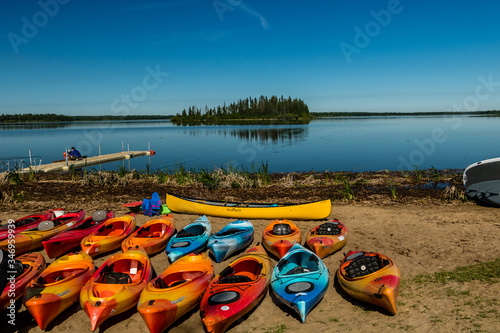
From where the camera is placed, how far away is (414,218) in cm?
1202

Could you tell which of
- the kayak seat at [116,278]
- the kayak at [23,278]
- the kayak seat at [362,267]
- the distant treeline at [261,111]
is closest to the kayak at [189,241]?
the kayak seat at [116,278]

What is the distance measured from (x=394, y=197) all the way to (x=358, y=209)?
3050 mm

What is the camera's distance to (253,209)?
12414 mm

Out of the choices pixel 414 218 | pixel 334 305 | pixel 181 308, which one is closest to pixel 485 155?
pixel 414 218

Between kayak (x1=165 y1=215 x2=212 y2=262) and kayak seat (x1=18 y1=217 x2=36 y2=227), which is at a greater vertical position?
kayak seat (x1=18 y1=217 x2=36 y2=227)

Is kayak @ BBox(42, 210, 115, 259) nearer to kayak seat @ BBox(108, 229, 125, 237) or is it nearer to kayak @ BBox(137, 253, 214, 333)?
kayak seat @ BBox(108, 229, 125, 237)

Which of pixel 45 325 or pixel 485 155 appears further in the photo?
pixel 485 155

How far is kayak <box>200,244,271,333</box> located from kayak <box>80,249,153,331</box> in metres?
1.63

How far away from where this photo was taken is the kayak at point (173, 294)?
5.82 meters

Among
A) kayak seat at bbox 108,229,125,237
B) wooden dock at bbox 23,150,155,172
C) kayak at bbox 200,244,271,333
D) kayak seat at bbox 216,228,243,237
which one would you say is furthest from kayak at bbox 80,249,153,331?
wooden dock at bbox 23,150,155,172

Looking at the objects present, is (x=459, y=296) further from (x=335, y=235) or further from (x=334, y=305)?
(x=335, y=235)

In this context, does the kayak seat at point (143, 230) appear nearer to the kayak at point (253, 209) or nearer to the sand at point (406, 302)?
the sand at point (406, 302)

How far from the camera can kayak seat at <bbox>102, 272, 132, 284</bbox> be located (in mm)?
7113

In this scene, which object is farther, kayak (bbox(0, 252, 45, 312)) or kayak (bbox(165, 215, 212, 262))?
kayak (bbox(165, 215, 212, 262))
